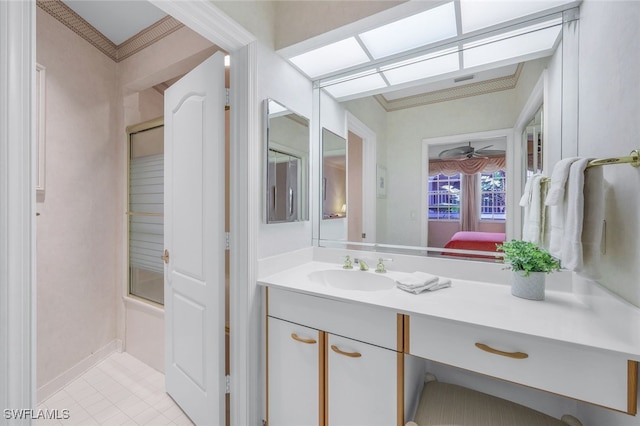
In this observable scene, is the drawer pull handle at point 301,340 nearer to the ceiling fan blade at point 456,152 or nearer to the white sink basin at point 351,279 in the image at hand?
the white sink basin at point 351,279

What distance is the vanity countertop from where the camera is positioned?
31.6 inches

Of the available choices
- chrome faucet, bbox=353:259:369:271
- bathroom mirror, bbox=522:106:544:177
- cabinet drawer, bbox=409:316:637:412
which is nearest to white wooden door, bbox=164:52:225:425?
chrome faucet, bbox=353:259:369:271

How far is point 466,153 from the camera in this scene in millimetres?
1505

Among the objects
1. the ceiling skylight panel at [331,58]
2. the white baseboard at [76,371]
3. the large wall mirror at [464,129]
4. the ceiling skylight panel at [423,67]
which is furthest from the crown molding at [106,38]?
the white baseboard at [76,371]

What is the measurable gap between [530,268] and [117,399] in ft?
8.36

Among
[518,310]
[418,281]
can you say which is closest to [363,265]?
[418,281]

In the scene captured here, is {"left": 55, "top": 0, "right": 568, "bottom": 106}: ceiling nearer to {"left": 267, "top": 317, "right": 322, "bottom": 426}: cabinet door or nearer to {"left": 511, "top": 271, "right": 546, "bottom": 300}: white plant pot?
{"left": 511, "top": 271, "right": 546, "bottom": 300}: white plant pot

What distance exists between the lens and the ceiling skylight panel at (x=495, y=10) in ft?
4.03

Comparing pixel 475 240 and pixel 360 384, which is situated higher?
pixel 475 240

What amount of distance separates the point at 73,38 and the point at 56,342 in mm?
2195

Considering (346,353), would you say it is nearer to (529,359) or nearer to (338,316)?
(338,316)

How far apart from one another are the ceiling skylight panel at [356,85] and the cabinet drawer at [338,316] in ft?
4.41
